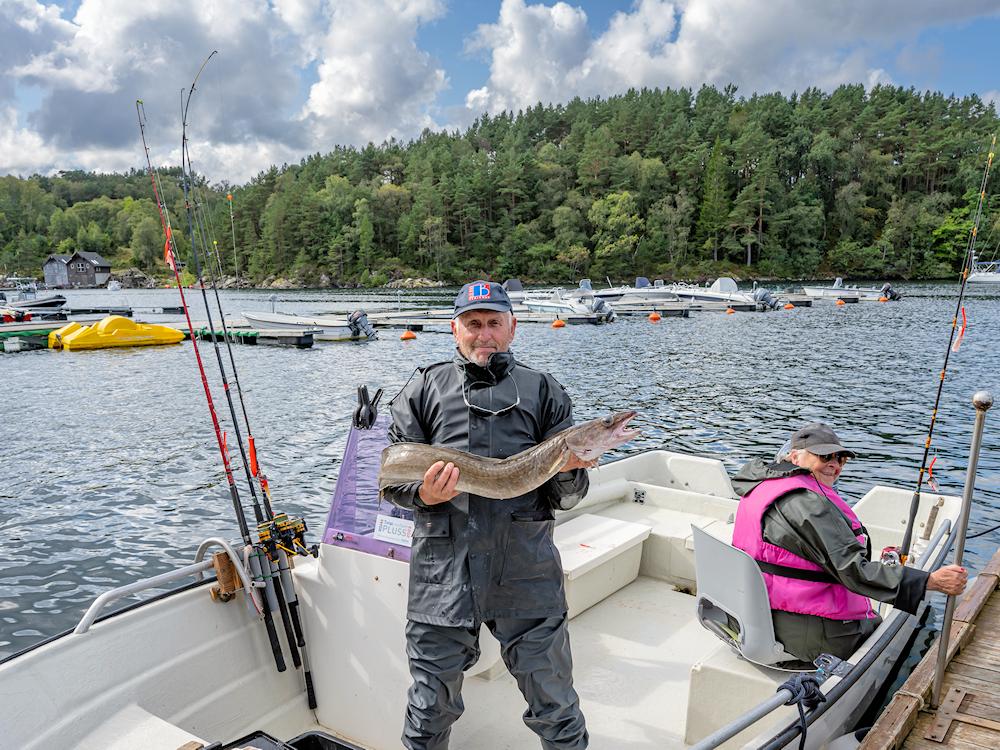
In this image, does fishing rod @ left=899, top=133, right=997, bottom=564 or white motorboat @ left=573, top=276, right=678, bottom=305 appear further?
white motorboat @ left=573, top=276, right=678, bottom=305

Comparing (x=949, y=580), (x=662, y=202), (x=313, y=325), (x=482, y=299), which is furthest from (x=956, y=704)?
(x=662, y=202)

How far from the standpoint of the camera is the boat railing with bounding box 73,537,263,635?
319 cm

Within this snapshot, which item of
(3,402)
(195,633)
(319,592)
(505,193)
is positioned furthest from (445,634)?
(505,193)

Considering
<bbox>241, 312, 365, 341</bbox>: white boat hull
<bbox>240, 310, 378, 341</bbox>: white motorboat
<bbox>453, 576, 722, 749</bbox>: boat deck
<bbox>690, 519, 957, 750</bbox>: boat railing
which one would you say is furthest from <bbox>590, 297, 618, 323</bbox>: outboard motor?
<bbox>690, 519, 957, 750</bbox>: boat railing

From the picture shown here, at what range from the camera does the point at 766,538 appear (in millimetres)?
3510

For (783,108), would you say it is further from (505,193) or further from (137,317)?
(137,317)

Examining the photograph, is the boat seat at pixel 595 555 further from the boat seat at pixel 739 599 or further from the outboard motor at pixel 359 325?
the outboard motor at pixel 359 325

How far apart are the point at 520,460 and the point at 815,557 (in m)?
1.87

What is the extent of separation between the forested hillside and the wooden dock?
90786mm

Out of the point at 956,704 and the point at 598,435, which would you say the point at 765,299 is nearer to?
the point at 956,704

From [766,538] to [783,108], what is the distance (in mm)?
123163

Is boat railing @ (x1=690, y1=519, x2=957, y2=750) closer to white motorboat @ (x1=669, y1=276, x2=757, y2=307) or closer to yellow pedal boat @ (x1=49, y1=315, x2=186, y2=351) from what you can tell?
yellow pedal boat @ (x1=49, y1=315, x2=186, y2=351)

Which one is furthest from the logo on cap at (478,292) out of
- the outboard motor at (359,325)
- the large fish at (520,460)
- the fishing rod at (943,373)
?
the outboard motor at (359,325)

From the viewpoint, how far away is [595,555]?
5176 mm
